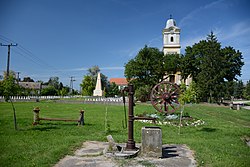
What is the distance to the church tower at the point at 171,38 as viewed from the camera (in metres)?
58.5

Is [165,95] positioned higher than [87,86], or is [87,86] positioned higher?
[87,86]

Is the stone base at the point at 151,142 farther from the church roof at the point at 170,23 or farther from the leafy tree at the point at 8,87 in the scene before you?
the church roof at the point at 170,23

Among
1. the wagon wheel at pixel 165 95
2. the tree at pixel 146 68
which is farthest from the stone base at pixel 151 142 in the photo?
the tree at pixel 146 68

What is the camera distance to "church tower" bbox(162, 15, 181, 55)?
58500mm

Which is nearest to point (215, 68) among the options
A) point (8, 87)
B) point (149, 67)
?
point (149, 67)

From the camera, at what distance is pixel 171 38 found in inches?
2322

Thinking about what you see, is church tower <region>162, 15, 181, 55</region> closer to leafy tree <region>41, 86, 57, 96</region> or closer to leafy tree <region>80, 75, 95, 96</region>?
leafy tree <region>80, 75, 95, 96</region>

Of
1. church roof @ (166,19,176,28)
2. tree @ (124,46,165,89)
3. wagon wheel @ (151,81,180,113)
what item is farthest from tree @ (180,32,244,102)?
wagon wheel @ (151,81,180,113)

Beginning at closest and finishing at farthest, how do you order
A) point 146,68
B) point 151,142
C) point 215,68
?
point 151,142, point 215,68, point 146,68

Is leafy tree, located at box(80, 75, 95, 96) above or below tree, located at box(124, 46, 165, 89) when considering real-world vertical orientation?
below

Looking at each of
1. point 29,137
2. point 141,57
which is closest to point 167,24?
point 141,57

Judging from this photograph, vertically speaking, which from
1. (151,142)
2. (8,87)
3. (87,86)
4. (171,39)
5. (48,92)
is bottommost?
(151,142)

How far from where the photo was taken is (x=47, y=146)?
7461mm

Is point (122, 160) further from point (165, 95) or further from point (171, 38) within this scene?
point (171, 38)
